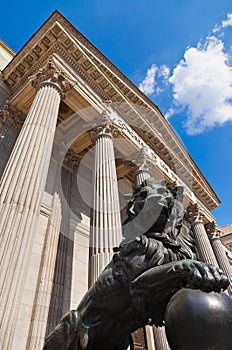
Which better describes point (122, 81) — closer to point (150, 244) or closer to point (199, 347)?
point (150, 244)

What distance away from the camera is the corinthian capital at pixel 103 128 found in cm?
1071

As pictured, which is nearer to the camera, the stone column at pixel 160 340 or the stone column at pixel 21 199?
the stone column at pixel 21 199

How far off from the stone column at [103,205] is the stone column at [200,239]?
30.6 feet

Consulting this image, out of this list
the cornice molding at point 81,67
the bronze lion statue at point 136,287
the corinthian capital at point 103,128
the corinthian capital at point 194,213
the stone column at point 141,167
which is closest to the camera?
the bronze lion statue at point 136,287

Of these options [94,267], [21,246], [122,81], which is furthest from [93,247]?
[122,81]

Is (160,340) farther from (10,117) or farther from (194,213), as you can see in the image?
(10,117)

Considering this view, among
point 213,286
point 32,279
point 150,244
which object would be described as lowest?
point 213,286

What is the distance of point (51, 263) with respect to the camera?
9.20 m

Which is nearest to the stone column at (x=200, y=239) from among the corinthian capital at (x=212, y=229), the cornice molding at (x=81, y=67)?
the corinthian capital at (x=212, y=229)

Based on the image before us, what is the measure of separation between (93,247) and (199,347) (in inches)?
230

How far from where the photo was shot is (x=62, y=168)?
12.8 m

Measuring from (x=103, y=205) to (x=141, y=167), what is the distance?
16.1 ft

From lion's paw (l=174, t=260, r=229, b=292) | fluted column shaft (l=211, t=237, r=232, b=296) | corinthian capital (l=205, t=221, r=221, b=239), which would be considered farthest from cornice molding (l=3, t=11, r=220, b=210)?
lion's paw (l=174, t=260, r=229, b=292)

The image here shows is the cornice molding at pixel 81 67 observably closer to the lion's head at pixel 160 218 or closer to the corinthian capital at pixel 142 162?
the corinthian capital at pixel 142 162
